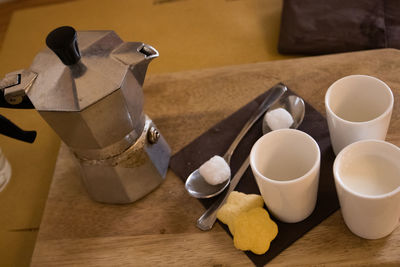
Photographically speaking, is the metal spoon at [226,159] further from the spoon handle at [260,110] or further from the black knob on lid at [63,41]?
the black knob on lid at [63,41]

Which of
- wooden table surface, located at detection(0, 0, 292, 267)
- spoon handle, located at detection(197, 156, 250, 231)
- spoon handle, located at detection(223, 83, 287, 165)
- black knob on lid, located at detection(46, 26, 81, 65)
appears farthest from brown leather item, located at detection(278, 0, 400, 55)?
black knob on lid, located at detection(46, 26, 81, 65)

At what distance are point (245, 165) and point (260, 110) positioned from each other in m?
0.11

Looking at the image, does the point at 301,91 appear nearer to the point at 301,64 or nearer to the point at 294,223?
the point at 301,64

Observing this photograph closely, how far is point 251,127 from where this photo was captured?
2.39 feet

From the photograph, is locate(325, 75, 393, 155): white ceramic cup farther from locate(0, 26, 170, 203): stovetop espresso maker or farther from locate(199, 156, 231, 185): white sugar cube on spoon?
locate(0, 26, 170, 203): stovetop espresso maker

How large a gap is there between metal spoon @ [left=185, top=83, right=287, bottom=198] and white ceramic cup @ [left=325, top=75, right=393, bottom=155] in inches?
5.2

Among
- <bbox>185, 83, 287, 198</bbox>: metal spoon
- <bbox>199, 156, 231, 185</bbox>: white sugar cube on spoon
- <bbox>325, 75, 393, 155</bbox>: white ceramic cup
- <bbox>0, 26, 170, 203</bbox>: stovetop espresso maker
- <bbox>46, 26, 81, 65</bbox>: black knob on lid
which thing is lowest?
<bbox>185, 83, 287, 198</bbox>: metal spoon

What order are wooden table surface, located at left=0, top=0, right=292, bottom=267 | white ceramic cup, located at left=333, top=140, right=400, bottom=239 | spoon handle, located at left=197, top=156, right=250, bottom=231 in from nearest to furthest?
white ceramic cup, located at left=333, top=140, right=400, bottom=239 → spoon handle, located at left=197, top=156, right=250, bottom=231 → wooden table surface, located at left=0, top=0, right=292, bottom=267

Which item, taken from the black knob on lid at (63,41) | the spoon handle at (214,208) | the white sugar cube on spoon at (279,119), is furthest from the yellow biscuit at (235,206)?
the black knob on lid at (63,41)

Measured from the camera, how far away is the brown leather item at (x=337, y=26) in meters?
0.86

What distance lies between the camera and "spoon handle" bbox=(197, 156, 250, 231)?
0.63 metres

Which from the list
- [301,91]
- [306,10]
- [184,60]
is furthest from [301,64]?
[184,60]

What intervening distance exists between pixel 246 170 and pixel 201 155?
0.08 metres

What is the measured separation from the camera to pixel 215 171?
64 cm
